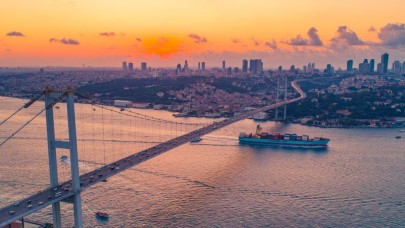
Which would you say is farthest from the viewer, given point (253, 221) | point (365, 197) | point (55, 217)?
point (365, 197)

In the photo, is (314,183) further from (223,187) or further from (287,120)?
(287,120)

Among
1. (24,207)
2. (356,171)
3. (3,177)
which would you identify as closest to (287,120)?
(356,171)

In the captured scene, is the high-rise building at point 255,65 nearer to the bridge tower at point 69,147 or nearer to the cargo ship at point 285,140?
the cargo ship at point 285,140

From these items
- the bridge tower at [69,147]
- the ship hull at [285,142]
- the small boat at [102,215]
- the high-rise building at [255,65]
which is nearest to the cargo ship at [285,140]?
the ship hull at [285,142]

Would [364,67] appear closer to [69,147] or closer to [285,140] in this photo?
[285,140]

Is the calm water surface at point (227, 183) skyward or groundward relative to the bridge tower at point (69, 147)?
groundward

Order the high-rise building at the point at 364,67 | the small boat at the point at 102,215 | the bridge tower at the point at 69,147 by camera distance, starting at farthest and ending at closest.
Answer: the high-rise building at the point at 364,67 < the small boat at the point at 102,215 < the bridge tower at the point at 69,147

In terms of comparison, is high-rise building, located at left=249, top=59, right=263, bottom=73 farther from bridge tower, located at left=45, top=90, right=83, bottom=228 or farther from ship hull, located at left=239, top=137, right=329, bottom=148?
bridge tower, located at left=45, top=90, right=83, bottom=228
